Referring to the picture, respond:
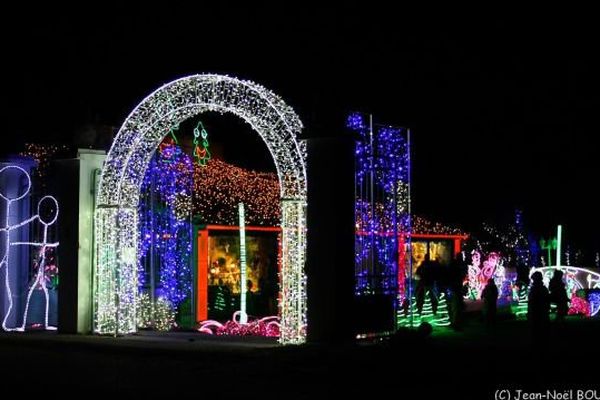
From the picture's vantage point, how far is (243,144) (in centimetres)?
4603

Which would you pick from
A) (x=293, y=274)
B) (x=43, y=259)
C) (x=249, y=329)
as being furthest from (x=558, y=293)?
(x=43, y=259)

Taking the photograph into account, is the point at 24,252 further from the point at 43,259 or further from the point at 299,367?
the point at 299,367

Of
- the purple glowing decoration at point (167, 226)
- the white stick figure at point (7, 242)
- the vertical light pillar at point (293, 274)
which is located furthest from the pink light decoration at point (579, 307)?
the white stick figure at point (7, 242)

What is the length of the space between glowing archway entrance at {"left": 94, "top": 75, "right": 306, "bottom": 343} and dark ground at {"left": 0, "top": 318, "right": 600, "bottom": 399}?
4.08 feet

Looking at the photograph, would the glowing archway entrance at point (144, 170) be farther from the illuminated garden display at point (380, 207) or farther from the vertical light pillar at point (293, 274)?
the illuminated garden display at point (380, 207)

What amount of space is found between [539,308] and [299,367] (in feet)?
13.1

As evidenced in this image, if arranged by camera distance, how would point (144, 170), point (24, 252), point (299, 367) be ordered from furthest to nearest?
1. point (24, 252)
2. point (144, 170)
3. point (299, 367)

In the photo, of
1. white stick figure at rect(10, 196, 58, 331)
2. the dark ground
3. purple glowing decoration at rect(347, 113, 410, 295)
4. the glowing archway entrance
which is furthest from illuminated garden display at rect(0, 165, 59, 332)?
purple glowing decoration at rect(347, 113, 410, 295)

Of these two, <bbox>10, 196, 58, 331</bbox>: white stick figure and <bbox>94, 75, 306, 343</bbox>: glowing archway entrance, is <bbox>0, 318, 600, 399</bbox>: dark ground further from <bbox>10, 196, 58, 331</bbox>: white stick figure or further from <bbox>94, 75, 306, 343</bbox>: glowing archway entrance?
<bbox>10, 196, 58, 331</bbox>: white stick figure

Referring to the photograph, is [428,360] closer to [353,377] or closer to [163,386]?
[353,377]

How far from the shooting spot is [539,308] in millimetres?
14680

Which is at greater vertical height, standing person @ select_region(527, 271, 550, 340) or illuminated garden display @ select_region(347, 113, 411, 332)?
illuminated garden display @ select_region(347, 113, 411, 332)

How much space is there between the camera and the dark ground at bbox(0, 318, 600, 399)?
11.9 meters

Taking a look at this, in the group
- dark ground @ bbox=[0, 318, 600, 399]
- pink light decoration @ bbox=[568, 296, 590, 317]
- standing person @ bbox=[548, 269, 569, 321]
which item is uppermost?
standing person @ bbox=[548, 269, 569, 321]
